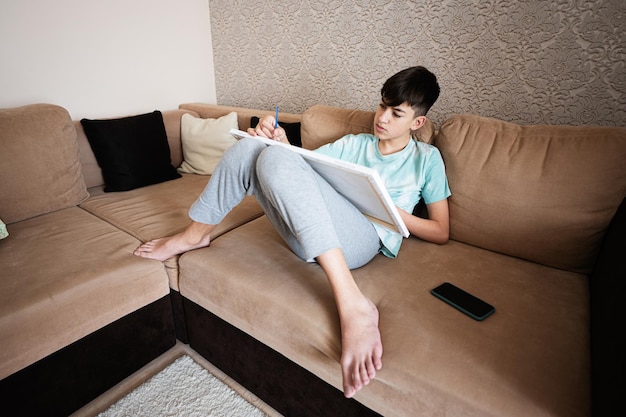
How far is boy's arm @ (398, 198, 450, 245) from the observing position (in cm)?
115

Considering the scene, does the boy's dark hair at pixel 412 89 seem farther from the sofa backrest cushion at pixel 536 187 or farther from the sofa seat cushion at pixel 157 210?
the sofa seat cushion at pixel 157 210

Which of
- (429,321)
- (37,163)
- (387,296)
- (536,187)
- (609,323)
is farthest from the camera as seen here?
(37,163)

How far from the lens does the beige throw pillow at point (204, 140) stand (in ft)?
6.33

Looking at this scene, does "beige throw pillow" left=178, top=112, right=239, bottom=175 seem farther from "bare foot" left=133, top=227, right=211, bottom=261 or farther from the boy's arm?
the boy's arm

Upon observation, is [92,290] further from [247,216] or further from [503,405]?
[503,405]

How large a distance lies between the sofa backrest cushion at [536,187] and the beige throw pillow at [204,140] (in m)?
1.23

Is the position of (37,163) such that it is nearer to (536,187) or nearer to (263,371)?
(263,371)

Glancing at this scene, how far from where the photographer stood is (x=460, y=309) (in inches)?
34.8

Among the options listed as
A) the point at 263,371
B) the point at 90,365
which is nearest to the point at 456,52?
the point at 263,371

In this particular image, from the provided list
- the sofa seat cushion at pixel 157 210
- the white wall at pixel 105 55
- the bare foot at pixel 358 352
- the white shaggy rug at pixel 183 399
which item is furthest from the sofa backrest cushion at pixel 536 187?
the white wall at pixel 105 55

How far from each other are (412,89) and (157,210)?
1.23 m

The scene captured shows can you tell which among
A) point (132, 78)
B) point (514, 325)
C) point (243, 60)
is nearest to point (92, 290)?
point (514, 325)

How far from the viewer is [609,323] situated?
0.67 metres

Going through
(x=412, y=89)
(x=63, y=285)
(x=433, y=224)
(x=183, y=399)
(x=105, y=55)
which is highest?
(x=105, y=55)
